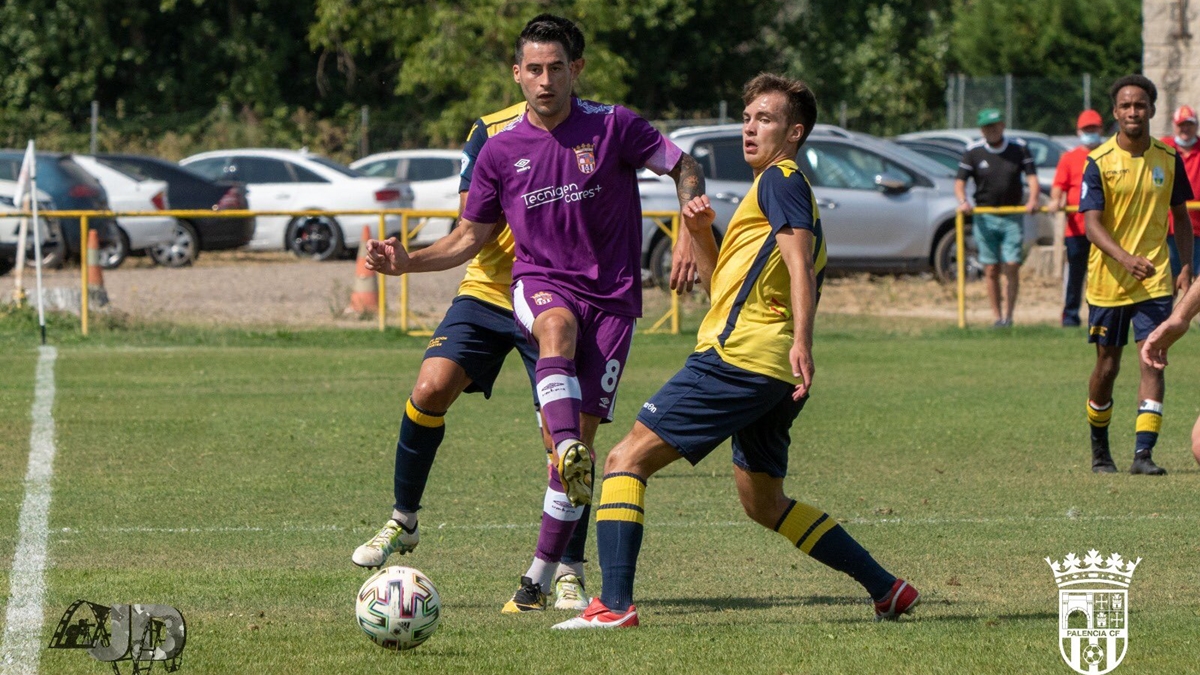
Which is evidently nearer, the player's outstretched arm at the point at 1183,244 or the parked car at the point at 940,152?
the player's outstretched arm at the point at 1183,244

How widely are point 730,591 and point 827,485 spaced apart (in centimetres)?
266

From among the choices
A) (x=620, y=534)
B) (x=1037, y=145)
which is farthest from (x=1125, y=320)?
(x=1037, y=145)

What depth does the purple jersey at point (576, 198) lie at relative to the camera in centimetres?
630

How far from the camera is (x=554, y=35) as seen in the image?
6281 millimetres

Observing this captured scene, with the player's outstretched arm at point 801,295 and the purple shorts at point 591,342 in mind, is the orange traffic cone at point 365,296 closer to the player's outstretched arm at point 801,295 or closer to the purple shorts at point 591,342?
the purple shorts at point 591,342

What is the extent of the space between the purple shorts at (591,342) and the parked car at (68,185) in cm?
1653

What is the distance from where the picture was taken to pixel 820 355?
1595 centimetres

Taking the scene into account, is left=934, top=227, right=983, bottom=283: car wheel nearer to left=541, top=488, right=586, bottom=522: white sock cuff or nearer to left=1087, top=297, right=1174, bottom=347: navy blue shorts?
left=1087, top=297, right=1174, bottom=347: navy blue shorts

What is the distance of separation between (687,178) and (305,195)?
2054 centimetres

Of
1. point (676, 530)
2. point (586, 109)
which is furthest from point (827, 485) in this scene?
point (586, 109)

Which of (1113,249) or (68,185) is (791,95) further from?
(68,185)

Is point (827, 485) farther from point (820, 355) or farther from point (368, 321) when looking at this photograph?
point (368, 321)

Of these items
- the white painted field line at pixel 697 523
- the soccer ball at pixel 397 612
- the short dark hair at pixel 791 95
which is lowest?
the white painted field line at pixel 697 523

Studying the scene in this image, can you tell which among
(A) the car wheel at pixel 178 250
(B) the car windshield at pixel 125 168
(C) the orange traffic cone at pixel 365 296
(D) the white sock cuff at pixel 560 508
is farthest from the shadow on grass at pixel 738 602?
(B) the car windshield at pixel 125 168
